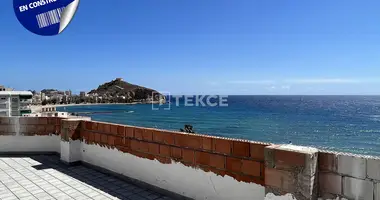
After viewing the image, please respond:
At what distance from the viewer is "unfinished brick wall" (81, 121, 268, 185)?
299cm

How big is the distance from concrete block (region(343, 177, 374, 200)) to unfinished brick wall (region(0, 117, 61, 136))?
17.9ft

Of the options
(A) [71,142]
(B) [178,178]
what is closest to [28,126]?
(A) [71,142]

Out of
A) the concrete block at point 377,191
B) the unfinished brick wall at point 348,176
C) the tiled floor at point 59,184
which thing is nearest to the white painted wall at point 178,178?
Result: the tiled floor at point 59,184

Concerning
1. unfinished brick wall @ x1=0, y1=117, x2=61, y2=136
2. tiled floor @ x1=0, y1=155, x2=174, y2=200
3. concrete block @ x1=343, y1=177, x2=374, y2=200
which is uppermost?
unfinished brick wall @ x1=0, y1=117, x2=61, y2=136

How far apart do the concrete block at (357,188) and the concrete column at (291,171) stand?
0.79 feet

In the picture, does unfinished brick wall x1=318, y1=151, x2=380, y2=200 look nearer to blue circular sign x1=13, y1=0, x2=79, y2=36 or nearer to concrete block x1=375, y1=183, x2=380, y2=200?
concrete block x1=375, y1=183, x2=380, y2=200

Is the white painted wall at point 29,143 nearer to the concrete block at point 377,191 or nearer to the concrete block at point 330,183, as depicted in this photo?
the concrete block at point 330,183

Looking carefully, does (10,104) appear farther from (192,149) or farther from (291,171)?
(291,171)

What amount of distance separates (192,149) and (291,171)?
137 cm

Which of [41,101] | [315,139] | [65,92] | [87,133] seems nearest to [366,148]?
[315,139]

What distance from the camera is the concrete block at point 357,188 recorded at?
2251 millimetres

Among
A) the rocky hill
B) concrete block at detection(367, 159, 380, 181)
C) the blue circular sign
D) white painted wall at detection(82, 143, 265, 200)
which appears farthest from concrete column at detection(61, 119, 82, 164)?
the rocky hill

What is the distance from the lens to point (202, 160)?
3439 millimetres

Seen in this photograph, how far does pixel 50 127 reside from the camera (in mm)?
5992
